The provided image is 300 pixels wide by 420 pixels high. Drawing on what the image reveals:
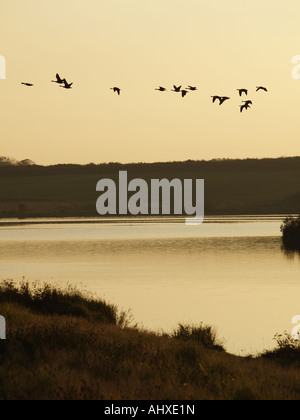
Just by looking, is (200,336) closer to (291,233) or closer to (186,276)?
(186,276)

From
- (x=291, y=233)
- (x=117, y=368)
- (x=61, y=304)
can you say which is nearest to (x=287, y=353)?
(x=117, y=368)

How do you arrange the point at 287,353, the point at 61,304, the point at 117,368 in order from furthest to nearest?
the point at 61,304
the point at 287,353
the point at 117,368

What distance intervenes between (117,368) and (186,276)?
32766 millimetres

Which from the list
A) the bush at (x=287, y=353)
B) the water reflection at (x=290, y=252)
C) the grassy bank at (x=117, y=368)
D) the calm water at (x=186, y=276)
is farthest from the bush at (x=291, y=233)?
the grassy bank at (x=117, y=368)

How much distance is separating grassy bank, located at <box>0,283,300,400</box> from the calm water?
569cm

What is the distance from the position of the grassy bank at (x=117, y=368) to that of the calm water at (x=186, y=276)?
5685mm

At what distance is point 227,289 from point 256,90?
15483 mm

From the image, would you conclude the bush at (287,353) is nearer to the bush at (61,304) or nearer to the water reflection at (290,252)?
the bush at (61,304)

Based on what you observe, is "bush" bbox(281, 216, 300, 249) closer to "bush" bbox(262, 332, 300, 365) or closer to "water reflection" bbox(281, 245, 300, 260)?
"water reflection" bbox(281, 245, 300, 260)

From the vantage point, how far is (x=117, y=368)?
15.3 m

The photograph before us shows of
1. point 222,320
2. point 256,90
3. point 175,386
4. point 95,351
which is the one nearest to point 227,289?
point 222,320

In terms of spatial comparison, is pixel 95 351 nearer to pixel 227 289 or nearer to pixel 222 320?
pixel 222 320

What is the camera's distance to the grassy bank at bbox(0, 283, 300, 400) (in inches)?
544
